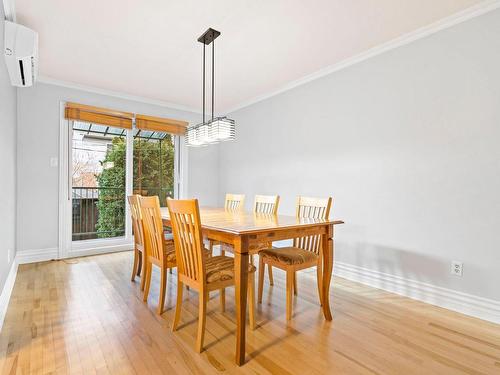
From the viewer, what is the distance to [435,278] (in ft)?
7.91

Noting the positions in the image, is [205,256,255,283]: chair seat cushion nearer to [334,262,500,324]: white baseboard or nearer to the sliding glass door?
[334,262,500,324]: white baseboard

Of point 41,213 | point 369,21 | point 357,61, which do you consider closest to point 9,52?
point 41,213

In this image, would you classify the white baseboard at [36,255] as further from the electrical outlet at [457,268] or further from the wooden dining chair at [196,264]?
the electrical outlet at [457,268]

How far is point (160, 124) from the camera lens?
14.7ft

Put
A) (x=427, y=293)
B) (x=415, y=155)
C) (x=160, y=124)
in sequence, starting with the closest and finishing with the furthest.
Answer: (x=427, y=293) < (x=415, y=155) < (x=160, y=124)

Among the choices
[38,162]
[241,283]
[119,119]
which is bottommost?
[241,283]

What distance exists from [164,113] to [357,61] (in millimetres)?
3057

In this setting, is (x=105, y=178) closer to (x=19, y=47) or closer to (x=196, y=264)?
(x=19, y=47)

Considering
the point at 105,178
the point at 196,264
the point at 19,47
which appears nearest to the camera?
the point at 196,264

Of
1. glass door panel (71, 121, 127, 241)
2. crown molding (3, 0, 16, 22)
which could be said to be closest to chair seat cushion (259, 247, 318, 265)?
crown molding (3, 0, 16, 22)

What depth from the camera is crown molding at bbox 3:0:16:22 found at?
2.09 meters

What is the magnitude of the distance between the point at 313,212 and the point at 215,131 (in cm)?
119

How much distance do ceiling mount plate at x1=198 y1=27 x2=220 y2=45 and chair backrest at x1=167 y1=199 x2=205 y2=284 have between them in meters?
1.65

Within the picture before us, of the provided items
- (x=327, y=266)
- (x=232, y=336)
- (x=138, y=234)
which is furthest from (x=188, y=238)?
(x=138, y=234)
